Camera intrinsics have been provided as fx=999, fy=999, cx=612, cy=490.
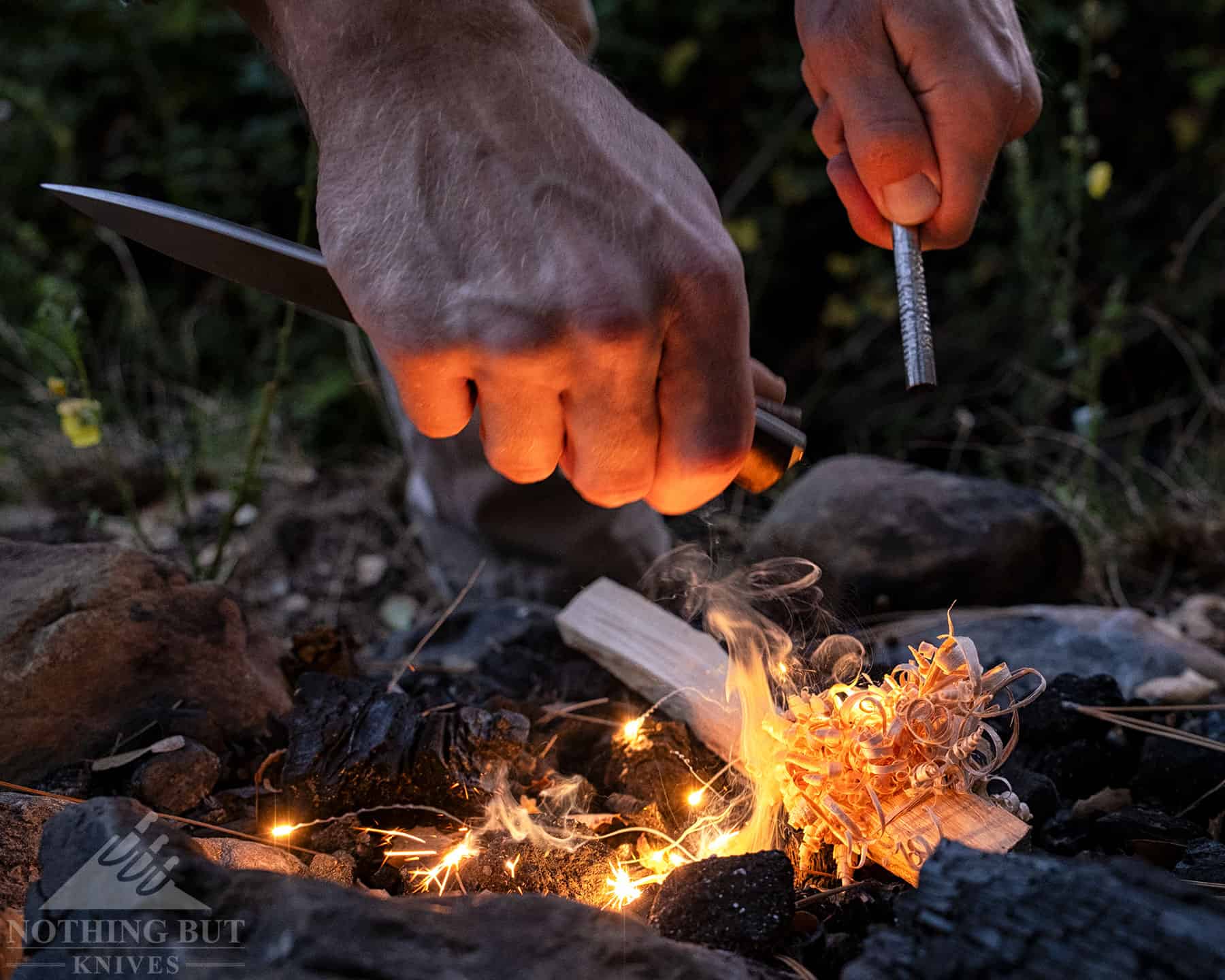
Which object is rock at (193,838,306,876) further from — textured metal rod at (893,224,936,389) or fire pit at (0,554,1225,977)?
textured metal rod at (893,224,936,389)

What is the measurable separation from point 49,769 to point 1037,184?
4.57m

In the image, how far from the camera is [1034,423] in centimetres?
415

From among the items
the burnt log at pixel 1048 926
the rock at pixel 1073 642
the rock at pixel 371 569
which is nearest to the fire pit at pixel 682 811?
the burnt log at pixel 1048 926

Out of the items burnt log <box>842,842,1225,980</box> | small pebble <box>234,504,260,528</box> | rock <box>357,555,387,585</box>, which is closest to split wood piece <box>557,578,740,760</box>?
burnt log <box>842,842,1225,980</box>

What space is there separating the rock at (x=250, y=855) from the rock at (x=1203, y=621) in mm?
2262

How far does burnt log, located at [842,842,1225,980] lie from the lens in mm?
994

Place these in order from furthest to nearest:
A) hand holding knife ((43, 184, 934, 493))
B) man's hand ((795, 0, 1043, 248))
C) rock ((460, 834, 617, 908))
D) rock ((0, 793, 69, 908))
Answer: man's hand ((795, 0, 1043, 248)) < hand holding knife ((43, 184, 934, 493)) < rock ((460, 834, 617, 908)) < rock ((0, 793, 69, 908))

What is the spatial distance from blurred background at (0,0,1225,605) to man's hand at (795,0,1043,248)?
2476 millimetres

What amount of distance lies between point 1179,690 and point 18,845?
2.21 m

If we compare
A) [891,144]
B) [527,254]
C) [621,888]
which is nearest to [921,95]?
[891,144]

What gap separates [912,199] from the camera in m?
1.84

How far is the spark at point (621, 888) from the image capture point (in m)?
1.56

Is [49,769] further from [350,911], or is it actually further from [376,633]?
[376,633]
